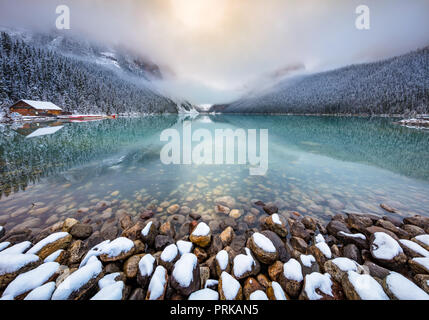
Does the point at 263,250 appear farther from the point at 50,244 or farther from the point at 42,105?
the point at 42,105

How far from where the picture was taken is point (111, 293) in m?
3.09

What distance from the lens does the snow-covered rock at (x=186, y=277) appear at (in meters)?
3.31

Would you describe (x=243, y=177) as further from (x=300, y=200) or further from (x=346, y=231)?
(x=346, y=231)

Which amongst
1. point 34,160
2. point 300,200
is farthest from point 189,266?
point 34,160

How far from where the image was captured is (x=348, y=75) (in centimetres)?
19212

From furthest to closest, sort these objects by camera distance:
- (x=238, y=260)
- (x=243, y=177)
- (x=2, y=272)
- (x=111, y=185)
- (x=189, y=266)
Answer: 1. (x=243, y=177)
2. (x=111, y=185)
3. (x=238, y=260)
4. (x=189, y=266)
5. (x=2, y=272)

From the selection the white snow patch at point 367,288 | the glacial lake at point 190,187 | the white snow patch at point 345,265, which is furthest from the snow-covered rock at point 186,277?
the white snow patch at point 345,265

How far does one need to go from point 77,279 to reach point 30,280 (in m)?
0.95

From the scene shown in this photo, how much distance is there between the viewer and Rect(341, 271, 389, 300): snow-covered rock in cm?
298

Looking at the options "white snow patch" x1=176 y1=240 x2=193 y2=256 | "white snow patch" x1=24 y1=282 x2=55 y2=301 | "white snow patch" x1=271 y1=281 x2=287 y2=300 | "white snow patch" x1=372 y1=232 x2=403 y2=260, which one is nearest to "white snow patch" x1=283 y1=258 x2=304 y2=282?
"white snow patch" x1=271 y1=281 x2=287 y2=300

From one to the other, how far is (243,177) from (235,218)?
4628 millimetres

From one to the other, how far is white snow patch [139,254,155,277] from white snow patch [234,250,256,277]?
1970mm

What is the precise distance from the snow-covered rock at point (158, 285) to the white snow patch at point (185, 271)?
22 cm

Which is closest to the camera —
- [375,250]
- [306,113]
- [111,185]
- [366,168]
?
[375,250]
